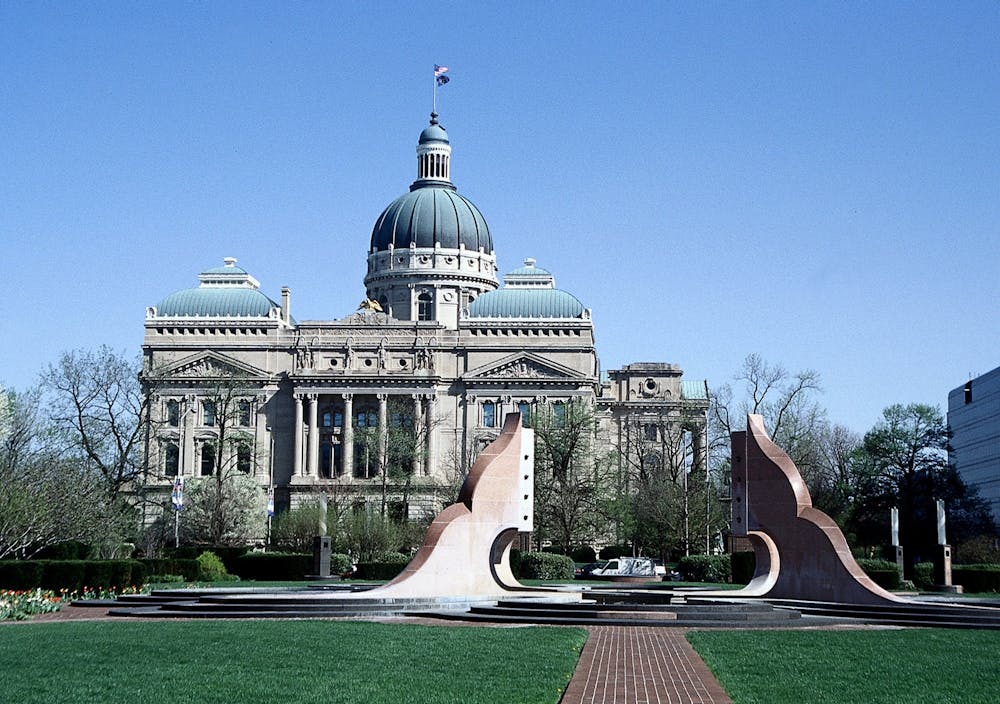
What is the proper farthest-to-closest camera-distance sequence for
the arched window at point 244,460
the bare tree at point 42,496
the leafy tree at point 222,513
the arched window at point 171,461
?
the arched window at point 171,461
the arched window at point 244,460
the leafy tree at point 222,513
the bare tree at point 42,496

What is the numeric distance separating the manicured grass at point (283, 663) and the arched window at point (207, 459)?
289 ft

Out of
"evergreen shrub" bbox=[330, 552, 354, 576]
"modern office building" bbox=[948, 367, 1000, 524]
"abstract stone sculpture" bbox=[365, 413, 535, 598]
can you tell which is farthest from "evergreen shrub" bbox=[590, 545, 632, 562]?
"modern office building" bbox=[948, 367, 1000, 524]

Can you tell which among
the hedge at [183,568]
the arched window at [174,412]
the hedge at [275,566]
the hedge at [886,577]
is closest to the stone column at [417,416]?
the arched window at [174,412]

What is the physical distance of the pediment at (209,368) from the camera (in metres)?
119

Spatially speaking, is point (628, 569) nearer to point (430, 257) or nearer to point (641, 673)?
point (641, 673)

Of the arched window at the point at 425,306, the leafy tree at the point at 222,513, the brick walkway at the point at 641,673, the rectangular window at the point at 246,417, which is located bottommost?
the brick walkway at the point at 641,673

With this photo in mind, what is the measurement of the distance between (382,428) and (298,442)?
675 inches

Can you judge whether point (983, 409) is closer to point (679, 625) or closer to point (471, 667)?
point (679, 625)

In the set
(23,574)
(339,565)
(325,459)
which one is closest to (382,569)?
(339,565)

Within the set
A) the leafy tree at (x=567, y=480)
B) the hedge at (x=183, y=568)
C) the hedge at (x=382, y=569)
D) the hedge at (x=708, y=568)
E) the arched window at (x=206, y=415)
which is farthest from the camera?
the arched window at (x=206, y=415)

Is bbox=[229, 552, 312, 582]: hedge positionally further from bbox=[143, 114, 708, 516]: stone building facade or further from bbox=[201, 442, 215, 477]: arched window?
bbox=[201, 442, 215, 477]: arched window

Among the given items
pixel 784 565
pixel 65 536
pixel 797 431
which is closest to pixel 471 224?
pixel 797 431

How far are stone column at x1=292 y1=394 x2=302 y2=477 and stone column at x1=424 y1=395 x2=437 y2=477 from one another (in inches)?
427

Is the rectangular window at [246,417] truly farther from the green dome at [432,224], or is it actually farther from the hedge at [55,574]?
the hedge at [55,574]
